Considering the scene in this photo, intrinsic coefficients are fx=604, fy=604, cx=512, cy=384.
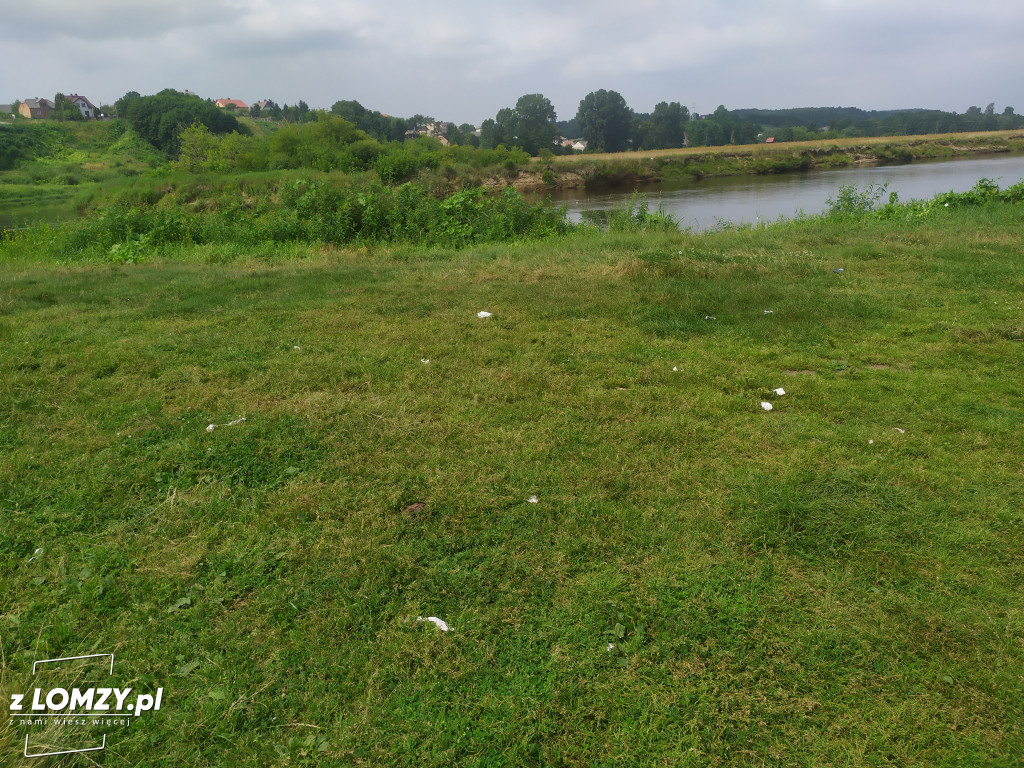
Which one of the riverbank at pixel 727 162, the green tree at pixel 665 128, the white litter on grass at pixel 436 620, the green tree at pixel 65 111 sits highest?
the green tree at pixel 65 111

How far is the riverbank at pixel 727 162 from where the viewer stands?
4863cm

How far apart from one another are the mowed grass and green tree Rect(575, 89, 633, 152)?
286 ft

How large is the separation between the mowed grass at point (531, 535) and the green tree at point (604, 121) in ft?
286

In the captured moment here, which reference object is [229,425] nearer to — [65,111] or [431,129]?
[65,111]

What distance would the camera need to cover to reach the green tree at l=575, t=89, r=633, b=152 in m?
86.1

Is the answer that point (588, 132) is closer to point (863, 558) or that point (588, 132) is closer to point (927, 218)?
point (927, 218)

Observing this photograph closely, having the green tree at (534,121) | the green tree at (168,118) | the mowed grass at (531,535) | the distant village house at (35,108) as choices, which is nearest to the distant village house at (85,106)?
the distant village house at (35,108)

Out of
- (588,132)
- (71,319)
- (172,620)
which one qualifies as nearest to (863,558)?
(172,620)

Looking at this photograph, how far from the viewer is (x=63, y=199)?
3612 cm

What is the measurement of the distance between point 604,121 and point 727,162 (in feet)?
123

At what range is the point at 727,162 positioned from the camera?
53.3 m

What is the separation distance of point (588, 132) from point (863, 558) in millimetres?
92836

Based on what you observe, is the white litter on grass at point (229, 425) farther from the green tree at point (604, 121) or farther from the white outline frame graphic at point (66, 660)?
the green tree at point (604, 121)

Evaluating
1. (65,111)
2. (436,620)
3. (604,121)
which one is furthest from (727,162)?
(65,111)
